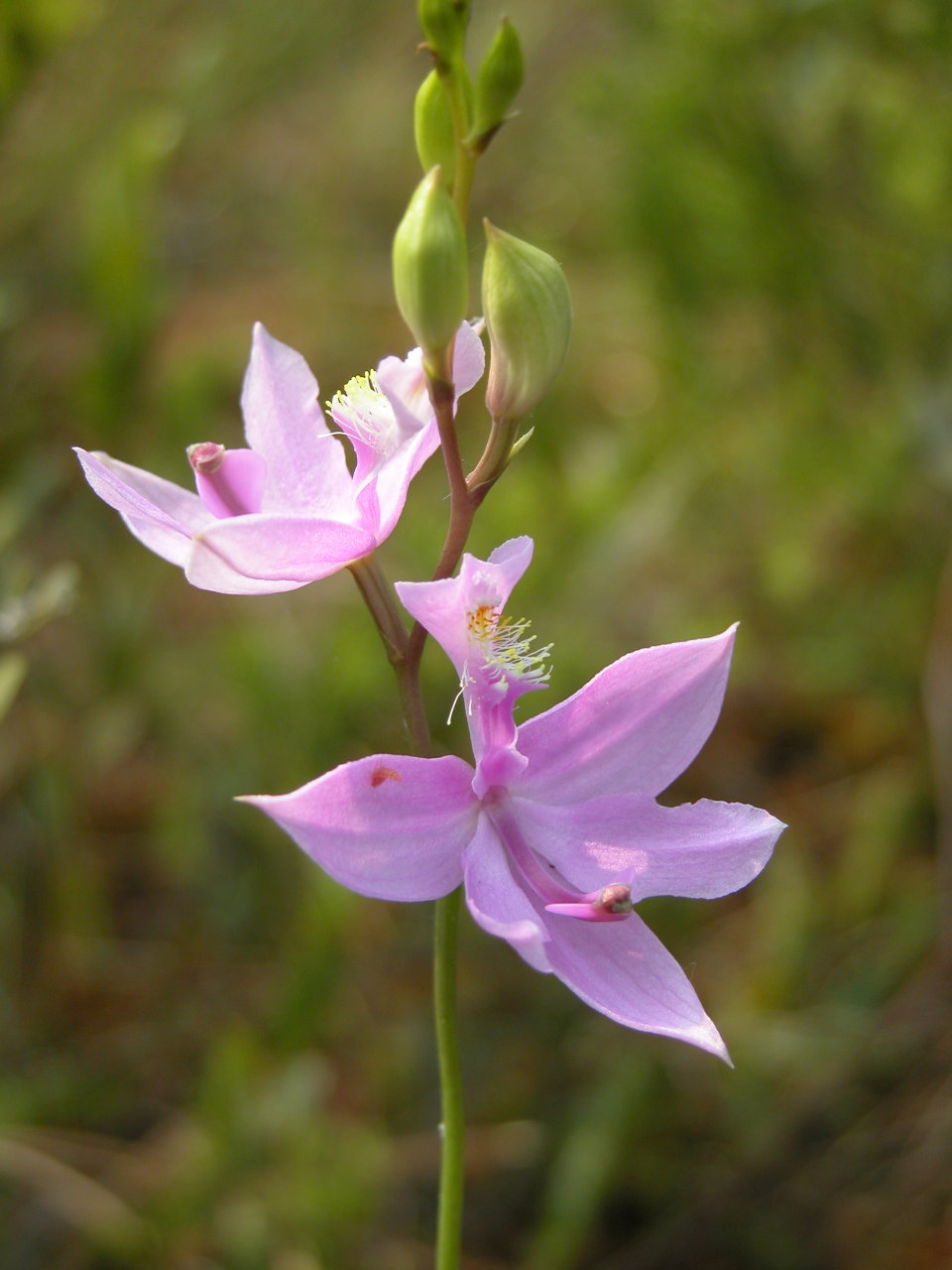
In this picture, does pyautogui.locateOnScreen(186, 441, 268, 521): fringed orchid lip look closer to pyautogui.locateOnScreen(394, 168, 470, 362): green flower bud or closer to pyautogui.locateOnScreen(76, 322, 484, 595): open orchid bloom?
pyautogui.locateOnScreen(76, 322, 484, 595): open orchid bloom

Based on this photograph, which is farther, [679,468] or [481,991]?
[679,468]

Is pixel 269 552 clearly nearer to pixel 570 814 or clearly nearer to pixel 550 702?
pixel 570 814

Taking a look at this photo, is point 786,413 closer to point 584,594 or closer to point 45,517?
point 584,594

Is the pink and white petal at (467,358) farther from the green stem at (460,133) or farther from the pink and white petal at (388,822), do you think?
the pink and white petal at (388,822)

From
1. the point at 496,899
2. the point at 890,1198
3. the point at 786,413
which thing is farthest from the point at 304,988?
the point at 786,413

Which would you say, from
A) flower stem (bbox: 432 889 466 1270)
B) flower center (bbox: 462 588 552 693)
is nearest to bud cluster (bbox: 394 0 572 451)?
flower center (bbox: 462 588 552 693)

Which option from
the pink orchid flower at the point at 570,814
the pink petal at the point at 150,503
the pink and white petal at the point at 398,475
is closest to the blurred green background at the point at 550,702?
the pink petal at the point at 150,503

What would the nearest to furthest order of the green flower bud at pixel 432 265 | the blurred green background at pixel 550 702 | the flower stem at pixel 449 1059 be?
the green flower bud at pixel 432 265, the flower stem at pixel 449 1059, the blurred green background at pixel 550 702
